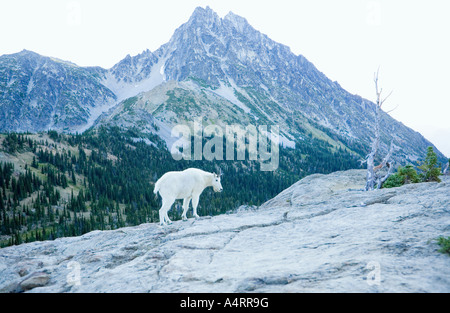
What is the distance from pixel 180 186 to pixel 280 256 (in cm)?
740

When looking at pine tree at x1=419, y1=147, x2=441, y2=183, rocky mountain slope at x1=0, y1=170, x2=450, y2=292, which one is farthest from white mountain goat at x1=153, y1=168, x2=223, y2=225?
pine tree at x1=419, y1=147, x2=441, y2=183

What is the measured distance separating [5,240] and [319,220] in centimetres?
6365

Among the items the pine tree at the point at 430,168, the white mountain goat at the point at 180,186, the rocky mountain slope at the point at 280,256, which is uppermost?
the pine tree at the point at 430,168

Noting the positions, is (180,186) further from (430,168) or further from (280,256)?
(430,168)

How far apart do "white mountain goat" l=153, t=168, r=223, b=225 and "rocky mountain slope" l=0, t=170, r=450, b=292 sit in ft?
4.39

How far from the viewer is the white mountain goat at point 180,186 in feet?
42.3

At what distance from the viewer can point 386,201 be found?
11320mm

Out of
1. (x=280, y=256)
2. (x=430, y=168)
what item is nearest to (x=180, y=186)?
(x=280, y=256)

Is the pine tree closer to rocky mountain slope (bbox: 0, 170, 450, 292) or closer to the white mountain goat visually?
rocky mountain slope (bbox: 0, 170, 450, 292)

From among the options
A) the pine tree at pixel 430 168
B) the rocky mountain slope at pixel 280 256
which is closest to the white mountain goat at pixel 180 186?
the rocky mountain slope at pixel 280 256

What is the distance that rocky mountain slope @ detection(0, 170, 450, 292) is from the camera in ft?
16.9

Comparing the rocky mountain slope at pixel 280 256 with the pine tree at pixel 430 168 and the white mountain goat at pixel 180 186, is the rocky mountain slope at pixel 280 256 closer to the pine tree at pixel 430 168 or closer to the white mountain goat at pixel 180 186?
the white mountain goat at pixel 180 186

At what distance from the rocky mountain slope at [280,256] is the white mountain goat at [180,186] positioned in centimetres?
134
